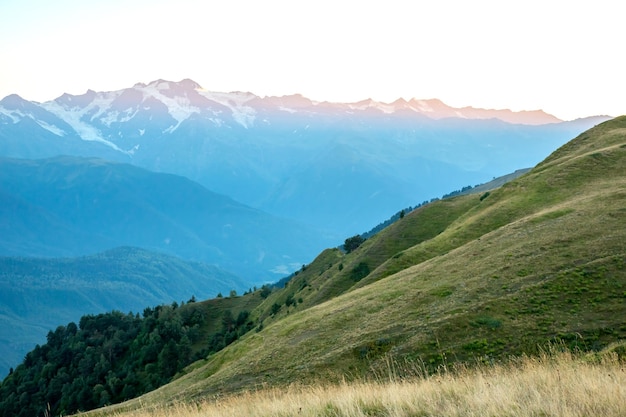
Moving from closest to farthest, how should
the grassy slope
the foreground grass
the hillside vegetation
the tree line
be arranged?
the foreground grass, the hillside vegetation, the grassy slope, the tree line

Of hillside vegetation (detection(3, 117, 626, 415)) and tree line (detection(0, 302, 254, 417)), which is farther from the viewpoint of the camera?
tree line (detection(0, 302, 254, 417))

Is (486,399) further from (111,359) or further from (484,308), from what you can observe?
(111,359)

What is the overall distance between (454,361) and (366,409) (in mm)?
13595

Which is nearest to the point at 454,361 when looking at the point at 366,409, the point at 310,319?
the point at 366,409

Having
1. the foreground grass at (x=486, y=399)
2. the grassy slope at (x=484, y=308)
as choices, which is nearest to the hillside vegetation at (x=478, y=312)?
the grassy slope at (x=484, y=308)

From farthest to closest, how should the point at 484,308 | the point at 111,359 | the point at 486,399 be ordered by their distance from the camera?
the point at 111,359 → the point at 484,308 → the point at 486,399

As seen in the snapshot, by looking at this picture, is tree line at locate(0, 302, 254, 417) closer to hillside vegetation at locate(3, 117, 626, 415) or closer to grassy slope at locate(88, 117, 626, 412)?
hillside vegetation at locate(3, 117, 626, 415)

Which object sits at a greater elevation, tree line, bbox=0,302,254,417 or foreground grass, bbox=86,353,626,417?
tree line, bbox=0,302,254,417

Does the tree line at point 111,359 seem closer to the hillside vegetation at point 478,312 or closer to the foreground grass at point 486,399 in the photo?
the hillside vegetation at point 478,312

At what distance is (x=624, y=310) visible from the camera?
25.0 metres

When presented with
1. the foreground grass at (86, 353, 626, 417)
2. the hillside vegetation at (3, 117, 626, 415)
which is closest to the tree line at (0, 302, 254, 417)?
the hillside vegetation at (3, 117, 626, 415)

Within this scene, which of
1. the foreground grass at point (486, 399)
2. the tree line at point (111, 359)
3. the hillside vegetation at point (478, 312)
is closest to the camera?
the foreground grass at point (486, 399)

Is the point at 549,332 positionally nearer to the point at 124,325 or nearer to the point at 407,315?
the point at 407,315

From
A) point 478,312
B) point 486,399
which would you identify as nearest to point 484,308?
point 478,312
